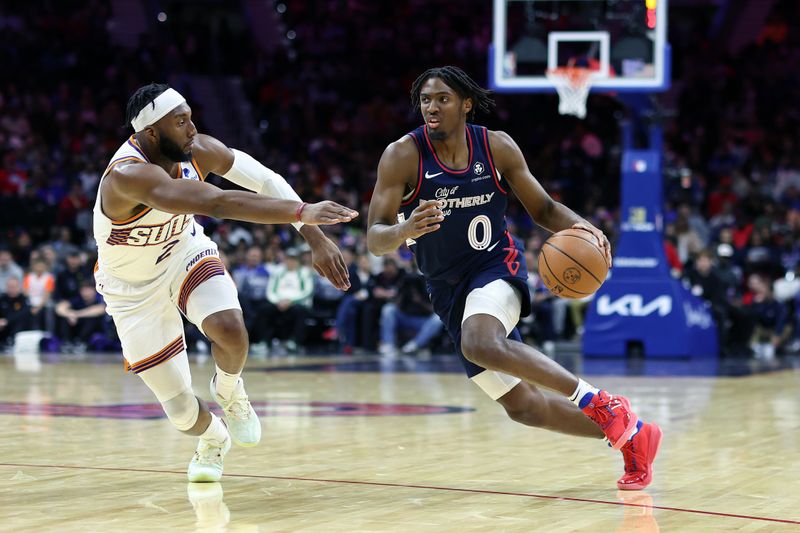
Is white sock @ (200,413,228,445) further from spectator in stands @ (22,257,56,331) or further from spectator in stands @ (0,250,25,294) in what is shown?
spectator in stands @ (0,250,25,294)

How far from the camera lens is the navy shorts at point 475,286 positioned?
17.5ft

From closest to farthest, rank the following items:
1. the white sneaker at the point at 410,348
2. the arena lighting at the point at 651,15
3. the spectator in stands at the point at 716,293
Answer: the arena lighting at the point at 651,15 → the white sneaker at the point at 410,348 → the spectator in stands at the point at 716,293

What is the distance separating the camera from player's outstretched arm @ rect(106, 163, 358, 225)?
4.47 metres

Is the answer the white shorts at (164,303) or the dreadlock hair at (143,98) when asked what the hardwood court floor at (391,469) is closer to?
the white shorts at (164,303)

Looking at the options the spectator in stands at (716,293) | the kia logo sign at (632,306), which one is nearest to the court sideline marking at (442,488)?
the kia logo sign at (632,306)

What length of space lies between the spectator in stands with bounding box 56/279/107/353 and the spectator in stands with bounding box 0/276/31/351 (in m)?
0.43

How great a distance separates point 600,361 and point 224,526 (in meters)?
9.67

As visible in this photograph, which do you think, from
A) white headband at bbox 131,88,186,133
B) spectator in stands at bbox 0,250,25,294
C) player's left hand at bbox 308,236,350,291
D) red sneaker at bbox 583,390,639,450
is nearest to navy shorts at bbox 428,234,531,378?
red sneaker at bbox 583,390,639,450

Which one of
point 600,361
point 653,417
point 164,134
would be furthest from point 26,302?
point 164,134

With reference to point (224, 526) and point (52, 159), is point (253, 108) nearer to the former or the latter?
point (52, 159)

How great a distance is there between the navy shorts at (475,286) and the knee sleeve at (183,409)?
120 centimetres

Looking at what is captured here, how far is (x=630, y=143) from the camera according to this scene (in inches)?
569

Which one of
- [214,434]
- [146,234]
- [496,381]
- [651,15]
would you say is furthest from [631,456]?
[651,15]

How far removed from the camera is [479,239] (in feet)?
17.7
